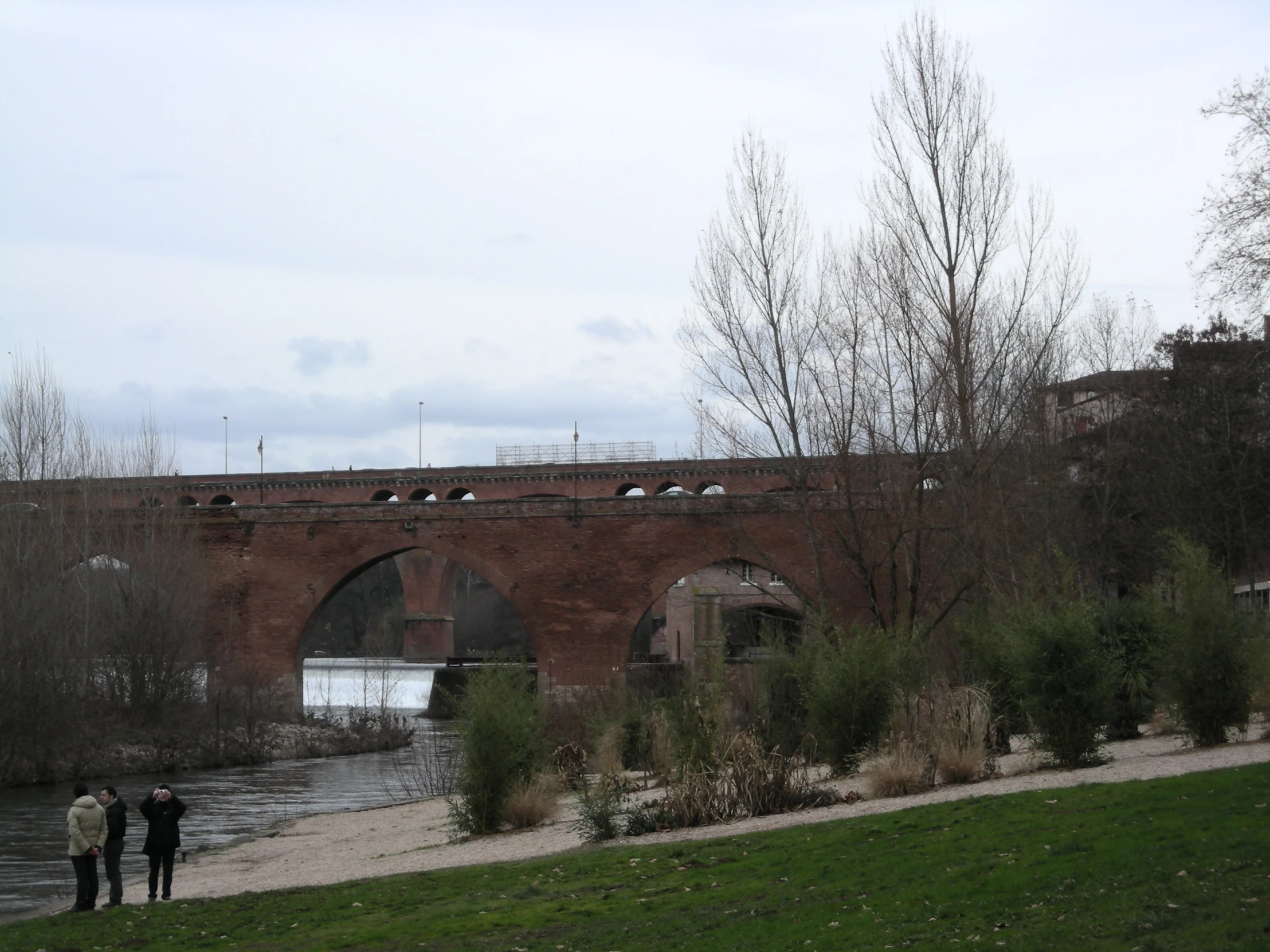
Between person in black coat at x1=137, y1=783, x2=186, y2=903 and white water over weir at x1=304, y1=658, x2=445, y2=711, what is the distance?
26958 mm

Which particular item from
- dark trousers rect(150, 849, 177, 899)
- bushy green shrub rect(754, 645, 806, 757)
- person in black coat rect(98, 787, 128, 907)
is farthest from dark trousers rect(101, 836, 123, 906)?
bushy green shrub rect(754, 645, 806, 757)

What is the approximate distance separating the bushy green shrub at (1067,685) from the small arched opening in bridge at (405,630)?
24.8 meters

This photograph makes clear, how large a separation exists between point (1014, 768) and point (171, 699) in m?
21.8

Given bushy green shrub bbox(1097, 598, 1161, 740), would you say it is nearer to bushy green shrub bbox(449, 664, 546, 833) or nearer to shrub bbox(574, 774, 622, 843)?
shrub bbox(574, 774, 622, 843)

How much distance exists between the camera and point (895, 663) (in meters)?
14.9

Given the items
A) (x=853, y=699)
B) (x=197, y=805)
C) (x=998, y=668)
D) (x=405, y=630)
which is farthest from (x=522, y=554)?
(x=405, y=630)

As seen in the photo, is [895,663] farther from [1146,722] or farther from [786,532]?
[786,532]

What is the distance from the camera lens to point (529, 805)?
14469mm

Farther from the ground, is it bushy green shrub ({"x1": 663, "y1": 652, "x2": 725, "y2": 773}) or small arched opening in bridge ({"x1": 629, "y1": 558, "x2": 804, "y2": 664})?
small arched opening in bridge ({"x1": 629, "y1": 558, "x2": 804, "y2": 664})

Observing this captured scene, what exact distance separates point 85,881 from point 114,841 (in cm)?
48

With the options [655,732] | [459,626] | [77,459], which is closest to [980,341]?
[655,732]

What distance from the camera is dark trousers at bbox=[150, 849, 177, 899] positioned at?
470 inches

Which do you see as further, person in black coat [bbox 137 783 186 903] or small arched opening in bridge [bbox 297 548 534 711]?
small arched opening in bridge [bbox 297 548 534 711]

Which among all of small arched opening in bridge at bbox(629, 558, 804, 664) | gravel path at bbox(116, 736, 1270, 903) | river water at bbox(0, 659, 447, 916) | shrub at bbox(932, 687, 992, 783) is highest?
small arched opening in bridge at bbox(629, 558, 804, 664)
